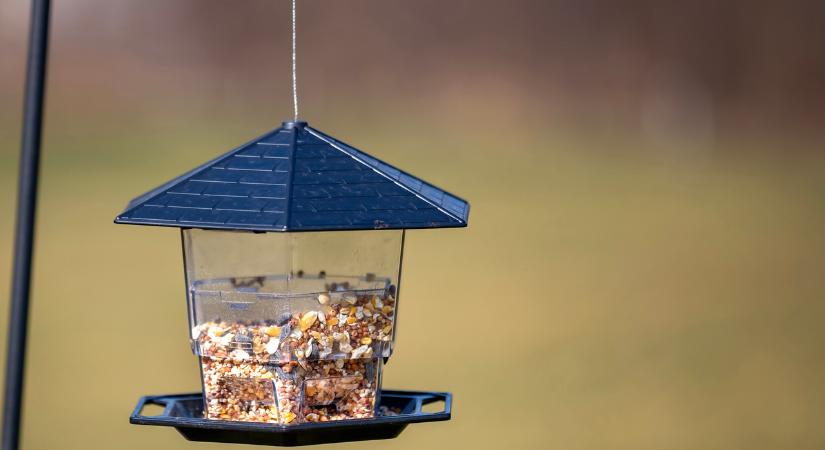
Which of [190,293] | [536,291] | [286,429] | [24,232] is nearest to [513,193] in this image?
[536,291]

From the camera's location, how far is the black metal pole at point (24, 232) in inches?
68.6

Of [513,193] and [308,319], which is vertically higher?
[513,193]

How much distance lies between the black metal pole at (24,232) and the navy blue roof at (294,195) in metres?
0.33

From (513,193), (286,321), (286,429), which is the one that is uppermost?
(513,193)

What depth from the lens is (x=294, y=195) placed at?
209 cm

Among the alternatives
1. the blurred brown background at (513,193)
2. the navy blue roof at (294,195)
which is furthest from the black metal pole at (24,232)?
the blurred brown background at (513,193)

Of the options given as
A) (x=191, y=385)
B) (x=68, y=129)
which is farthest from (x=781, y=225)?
(x=68, y=129)

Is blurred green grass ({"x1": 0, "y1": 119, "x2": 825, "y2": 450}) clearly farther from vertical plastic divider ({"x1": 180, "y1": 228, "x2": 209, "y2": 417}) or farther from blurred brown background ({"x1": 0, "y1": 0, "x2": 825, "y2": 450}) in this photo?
vertical plastic divider ({"x1": 180, "y1": 228, "x2": 209, "y2": 417})

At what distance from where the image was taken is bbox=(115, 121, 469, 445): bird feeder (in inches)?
84.6

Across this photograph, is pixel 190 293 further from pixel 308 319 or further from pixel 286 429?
pixel 286 429

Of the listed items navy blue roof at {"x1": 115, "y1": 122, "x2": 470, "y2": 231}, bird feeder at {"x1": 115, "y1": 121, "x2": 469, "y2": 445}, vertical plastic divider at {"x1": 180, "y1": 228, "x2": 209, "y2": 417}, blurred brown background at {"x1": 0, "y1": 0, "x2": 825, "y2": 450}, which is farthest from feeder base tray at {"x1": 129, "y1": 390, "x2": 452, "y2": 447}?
blurred brown background at {"x1": 0, "y1": 0, "x2": 825, "y2": 450}

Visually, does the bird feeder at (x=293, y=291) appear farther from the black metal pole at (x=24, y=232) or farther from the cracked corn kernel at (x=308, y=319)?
the black metal pole at (x=24, y=232)

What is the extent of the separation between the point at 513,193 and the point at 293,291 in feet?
30.2

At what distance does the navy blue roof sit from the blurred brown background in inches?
148
